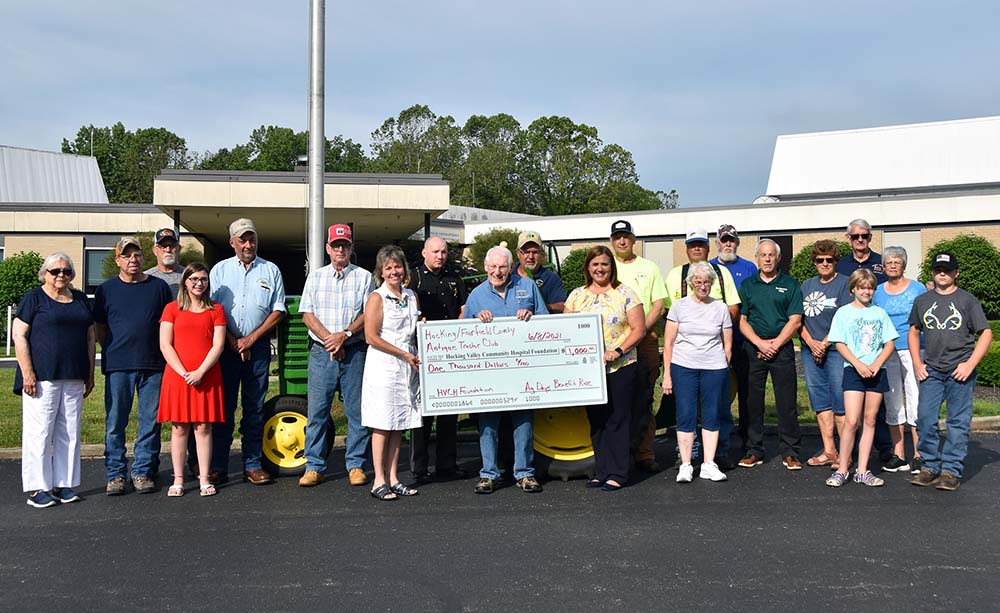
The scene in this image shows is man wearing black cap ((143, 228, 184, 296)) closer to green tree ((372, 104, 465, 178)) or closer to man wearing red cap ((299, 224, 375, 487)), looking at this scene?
man wearing red cap ((299, 224, 375, 487))

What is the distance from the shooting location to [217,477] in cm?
746

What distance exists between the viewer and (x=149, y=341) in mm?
7168

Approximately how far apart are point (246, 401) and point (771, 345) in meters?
4.56

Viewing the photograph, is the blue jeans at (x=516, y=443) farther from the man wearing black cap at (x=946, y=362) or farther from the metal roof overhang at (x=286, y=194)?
the metal roof overhang at (x=286, y=194)

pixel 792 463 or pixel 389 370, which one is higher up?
pixel 389 370

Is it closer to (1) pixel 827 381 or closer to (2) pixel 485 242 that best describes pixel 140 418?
(1) pixel 827 381

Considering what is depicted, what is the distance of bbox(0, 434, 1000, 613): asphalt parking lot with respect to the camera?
4695 millimetres

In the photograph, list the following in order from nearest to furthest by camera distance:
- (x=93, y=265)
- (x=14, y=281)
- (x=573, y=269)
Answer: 1. (x=14, y=281)
2. (x=573, y=269)
3. (x=93, y=265)

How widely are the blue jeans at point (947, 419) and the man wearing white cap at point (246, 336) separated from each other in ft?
17.7

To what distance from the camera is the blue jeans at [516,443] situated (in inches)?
284

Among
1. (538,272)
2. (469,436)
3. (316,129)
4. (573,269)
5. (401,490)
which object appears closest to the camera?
(401,490)

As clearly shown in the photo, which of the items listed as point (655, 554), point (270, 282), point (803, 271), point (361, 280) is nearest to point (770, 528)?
point (655, 554)

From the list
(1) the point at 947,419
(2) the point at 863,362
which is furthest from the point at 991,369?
(2) the point at 863,362

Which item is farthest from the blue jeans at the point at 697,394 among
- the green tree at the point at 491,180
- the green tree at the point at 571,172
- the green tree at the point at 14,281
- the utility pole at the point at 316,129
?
the green tree at the point at 491,180
